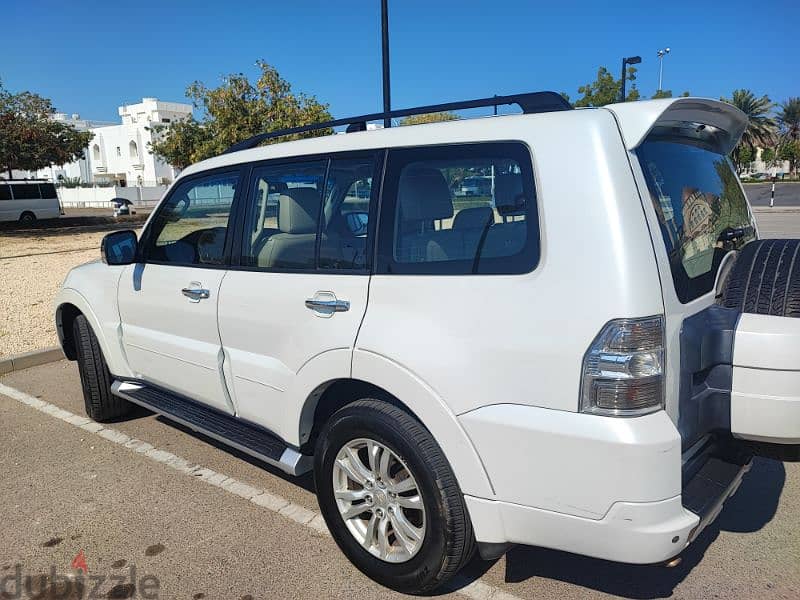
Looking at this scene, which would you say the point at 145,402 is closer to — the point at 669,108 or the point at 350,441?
the point at 350,441

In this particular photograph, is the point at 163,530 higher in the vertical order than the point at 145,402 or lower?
lower

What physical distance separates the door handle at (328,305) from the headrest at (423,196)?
44 cm

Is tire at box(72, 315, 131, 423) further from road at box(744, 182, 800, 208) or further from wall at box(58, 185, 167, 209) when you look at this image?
wall at box(58, 185, 167, 209)

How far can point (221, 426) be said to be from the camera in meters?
3.45

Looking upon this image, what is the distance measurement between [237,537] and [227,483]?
63 cm

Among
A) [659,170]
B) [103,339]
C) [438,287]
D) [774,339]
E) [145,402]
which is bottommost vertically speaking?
[145,402]

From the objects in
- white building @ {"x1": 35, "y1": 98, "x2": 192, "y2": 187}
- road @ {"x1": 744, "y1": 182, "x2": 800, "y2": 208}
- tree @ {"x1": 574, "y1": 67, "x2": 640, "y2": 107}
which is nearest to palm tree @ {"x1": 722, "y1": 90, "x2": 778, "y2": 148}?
road @ {"x1": 744, "y1": 182, "x2": 800, "y2": 208}

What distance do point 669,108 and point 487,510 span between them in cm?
157

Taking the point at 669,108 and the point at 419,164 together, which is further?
the point at 419,164

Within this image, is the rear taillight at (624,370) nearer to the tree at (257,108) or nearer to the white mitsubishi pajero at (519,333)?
the white mitsubishi pajero at (519,333)

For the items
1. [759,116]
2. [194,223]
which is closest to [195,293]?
[194,223]

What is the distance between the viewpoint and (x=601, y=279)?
6.57ft

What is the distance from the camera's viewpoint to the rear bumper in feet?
6.48

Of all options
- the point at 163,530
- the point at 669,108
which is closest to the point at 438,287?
the point at 669,108
